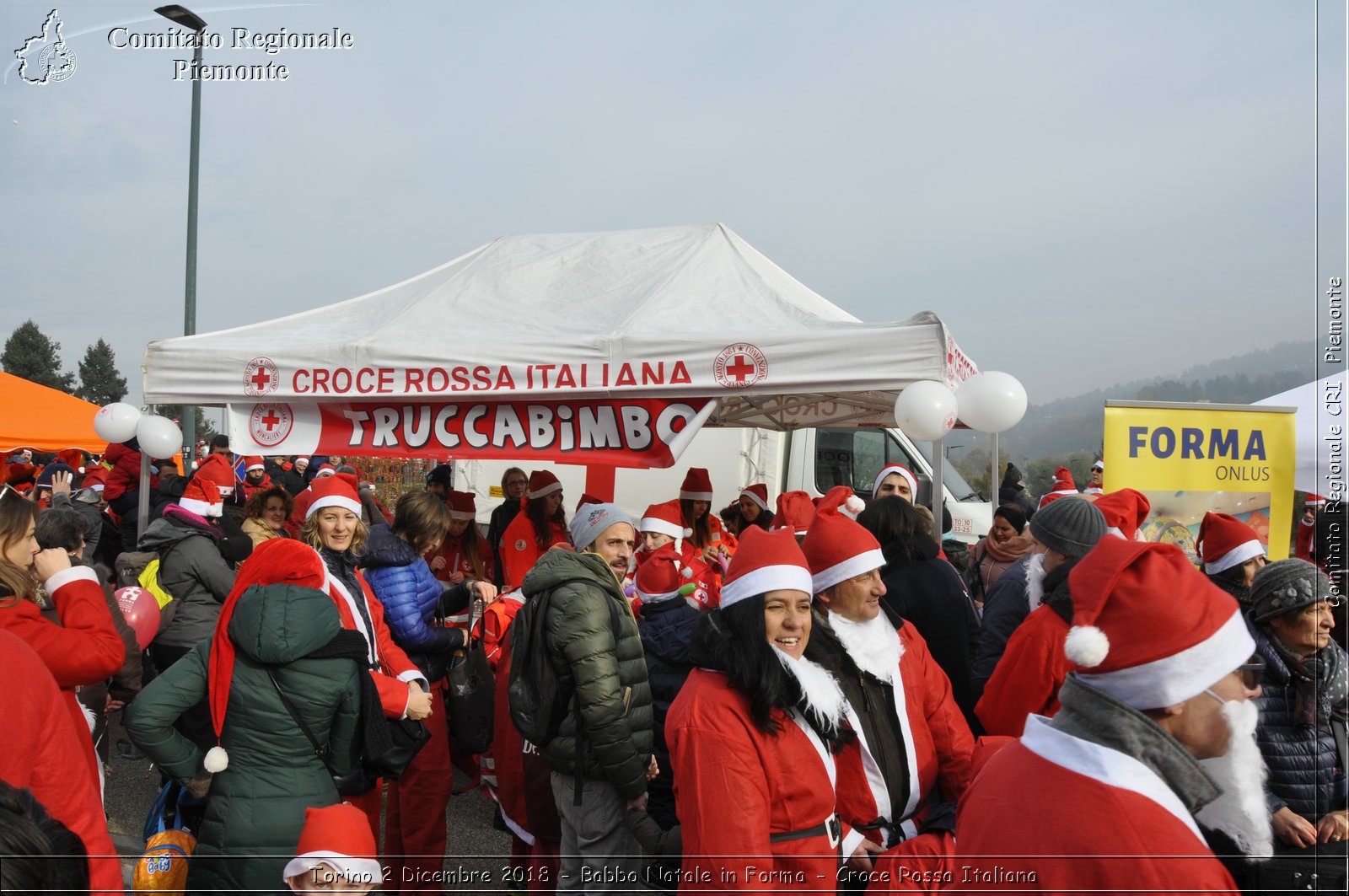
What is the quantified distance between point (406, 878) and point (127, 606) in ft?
7.00

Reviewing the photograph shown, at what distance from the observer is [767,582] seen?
2.46 m

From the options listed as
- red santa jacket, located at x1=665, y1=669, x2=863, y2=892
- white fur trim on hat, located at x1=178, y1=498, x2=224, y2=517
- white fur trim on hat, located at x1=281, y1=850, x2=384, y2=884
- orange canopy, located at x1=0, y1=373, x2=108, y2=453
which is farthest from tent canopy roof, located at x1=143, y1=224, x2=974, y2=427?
orange canopy, located at x1=0, y1=373, x2=108, y2=453

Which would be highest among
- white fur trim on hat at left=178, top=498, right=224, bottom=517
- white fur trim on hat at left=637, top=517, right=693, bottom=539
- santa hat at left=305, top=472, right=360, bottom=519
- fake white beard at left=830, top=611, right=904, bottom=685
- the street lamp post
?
the street lamp post

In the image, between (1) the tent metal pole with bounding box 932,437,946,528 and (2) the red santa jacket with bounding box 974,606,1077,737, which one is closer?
(2) the red santa jacket with bounding box 974,606,1077,737

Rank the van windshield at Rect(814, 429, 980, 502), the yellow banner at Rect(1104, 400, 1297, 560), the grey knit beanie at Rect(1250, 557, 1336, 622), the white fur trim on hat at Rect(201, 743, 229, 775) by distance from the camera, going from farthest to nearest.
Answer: the van windshield at Rect(814, 429, 980, 502) → the yellow banner at Rect(1104, 400, 1297, 560) → the grey knit beanie at Rect(1250, 557, 1336, 622) → the white fur trim on hat at Rect(201, 743, 229, 775)


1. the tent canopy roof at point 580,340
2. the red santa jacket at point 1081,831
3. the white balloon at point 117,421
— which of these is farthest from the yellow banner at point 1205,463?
the white balloon at point 117,421

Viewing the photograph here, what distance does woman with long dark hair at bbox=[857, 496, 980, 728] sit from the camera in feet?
12.4

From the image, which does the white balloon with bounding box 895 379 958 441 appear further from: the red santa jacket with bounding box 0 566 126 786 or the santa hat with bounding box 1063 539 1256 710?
the red santa jacket with bounding box 0 566 126 786

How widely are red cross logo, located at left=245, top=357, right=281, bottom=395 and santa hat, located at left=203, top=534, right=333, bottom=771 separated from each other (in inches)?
107

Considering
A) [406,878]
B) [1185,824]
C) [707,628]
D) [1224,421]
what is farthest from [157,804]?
[1224,421]

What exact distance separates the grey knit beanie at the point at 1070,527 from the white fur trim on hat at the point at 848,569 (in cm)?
69

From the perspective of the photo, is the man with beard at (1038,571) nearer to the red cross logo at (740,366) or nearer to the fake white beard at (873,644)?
the fake white beard at (873,644)

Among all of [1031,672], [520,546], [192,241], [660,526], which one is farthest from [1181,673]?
[192,241]

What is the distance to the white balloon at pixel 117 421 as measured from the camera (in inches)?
244
